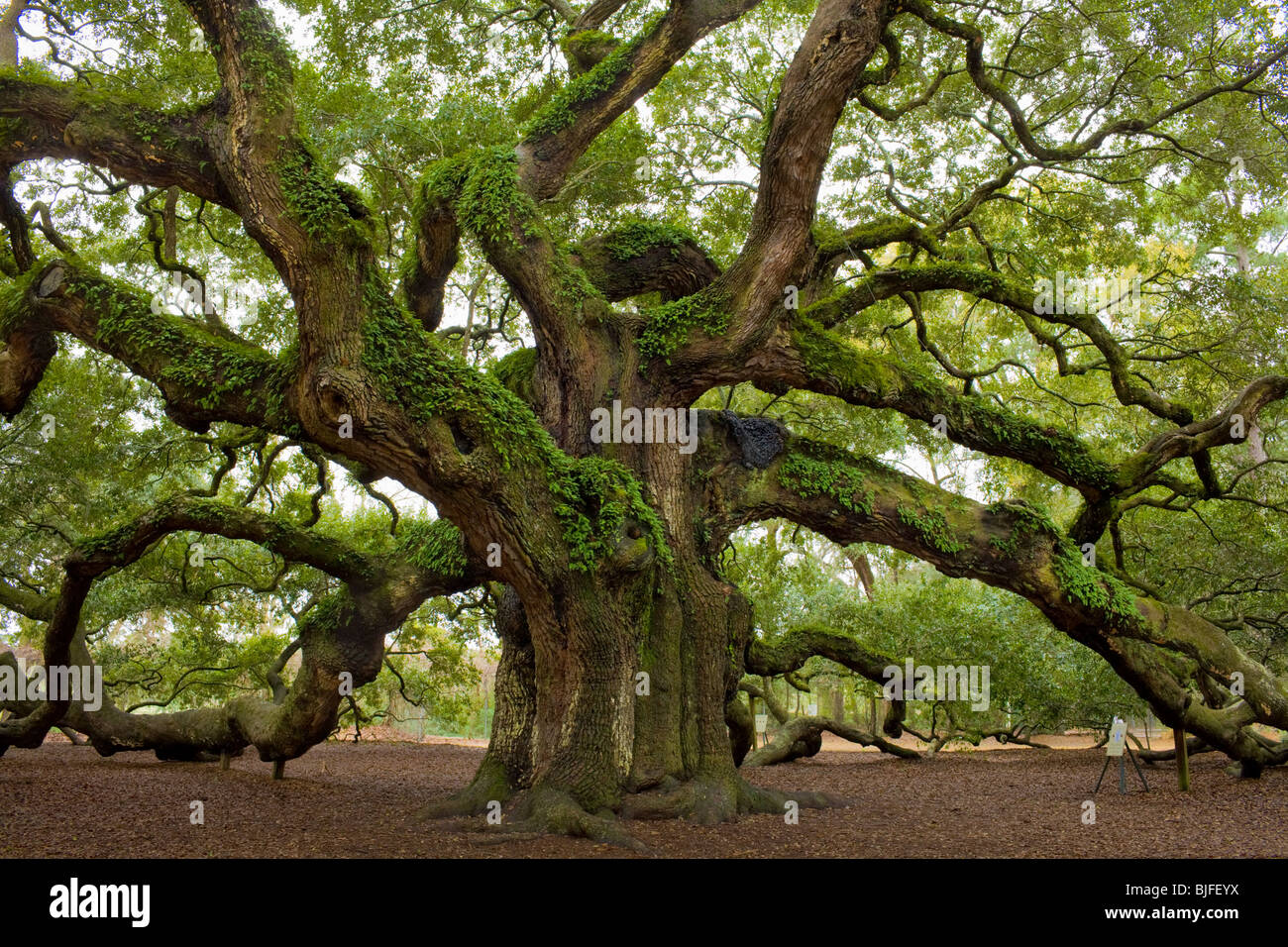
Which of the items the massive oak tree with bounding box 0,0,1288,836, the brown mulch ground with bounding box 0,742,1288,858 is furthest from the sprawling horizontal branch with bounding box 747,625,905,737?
the brown mulch ground with bounding box 0,742,1288,858

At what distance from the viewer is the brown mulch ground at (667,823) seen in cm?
614

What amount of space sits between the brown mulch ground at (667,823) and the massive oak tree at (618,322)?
59cm

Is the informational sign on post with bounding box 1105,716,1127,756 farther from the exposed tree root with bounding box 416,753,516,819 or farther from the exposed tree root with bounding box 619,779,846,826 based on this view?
the exposed tree root with bounding box 416,753,516,819

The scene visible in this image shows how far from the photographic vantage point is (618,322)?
8445 millimetres

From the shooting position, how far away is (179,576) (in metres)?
14.3

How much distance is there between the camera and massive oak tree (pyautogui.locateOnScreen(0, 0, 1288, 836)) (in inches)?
268

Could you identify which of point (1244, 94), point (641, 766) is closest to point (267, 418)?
point (641, 766)

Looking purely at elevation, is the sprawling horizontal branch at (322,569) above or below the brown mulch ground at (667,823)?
above

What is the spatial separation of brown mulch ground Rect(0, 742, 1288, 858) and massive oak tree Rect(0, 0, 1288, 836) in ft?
1.93

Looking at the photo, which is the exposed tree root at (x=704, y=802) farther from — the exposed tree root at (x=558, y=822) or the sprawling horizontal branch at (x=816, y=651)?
the sprawling horizontal branch at (x=816, y=651)

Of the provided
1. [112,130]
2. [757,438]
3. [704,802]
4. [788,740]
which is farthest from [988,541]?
[112,130]

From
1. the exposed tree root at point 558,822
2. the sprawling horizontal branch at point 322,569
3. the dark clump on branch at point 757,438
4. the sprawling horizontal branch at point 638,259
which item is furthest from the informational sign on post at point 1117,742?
the sprawling horizontal branch at point 322,569

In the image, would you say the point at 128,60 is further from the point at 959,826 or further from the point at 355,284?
the point at 959,826

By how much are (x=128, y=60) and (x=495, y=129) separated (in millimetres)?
4581
